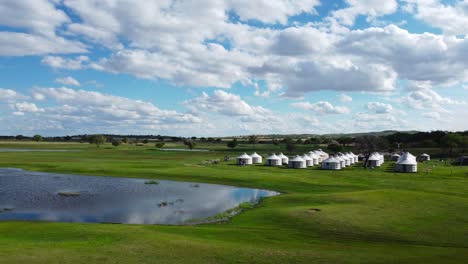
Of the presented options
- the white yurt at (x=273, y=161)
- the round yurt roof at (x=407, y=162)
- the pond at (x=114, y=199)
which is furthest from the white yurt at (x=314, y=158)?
the pond at (x=114, y=199)

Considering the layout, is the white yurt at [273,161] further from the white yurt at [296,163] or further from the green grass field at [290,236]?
the green grass field at [290,236]

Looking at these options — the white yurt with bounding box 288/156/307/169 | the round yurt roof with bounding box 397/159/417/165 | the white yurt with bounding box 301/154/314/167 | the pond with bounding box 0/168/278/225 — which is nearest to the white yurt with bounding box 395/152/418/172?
the round yurt roof with bounding box 397/159/417/165

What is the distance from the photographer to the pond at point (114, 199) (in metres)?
42.3

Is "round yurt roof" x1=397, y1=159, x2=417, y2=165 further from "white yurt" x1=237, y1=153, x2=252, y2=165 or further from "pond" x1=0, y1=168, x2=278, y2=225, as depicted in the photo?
"pond" x1=0, y1=168, x2=278, y2=225

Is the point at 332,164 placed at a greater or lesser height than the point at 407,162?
lesser

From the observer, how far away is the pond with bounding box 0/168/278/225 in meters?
42.3

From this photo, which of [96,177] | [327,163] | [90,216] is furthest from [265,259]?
[327,163]

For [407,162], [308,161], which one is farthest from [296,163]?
[407,162]

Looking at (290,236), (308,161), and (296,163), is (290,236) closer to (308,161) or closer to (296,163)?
(296,163)

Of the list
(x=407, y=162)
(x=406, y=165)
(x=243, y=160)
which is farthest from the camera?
(x=243, y=160)

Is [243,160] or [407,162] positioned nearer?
[407,162]

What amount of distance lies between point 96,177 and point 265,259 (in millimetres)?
67391

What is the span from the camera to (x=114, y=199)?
5438 cm

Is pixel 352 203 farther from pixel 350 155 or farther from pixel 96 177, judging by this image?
pixel 350 155
